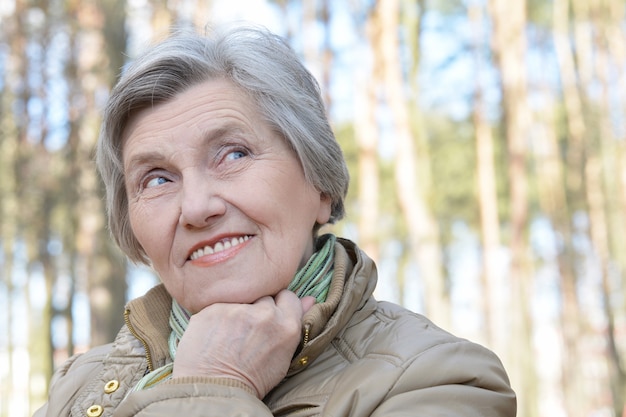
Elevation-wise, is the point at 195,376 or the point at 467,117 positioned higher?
the point at 467,117

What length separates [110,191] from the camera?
253cm

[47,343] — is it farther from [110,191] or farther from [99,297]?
[110,191]

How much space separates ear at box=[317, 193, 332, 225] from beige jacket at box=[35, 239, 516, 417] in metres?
0.10

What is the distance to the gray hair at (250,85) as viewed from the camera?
2162 mm

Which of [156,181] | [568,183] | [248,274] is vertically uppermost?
[156,181]

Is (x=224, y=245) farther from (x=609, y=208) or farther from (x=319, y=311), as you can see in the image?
(x=609, y=208)

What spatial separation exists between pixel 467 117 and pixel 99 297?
13.2 meters

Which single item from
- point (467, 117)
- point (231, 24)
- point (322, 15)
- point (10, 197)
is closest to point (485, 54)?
point (467, 117)

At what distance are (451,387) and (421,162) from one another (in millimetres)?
13432

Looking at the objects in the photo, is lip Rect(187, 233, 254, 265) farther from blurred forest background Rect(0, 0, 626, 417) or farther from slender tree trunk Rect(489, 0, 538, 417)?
slender tree trunk Rect(489, 0, 538, 417)

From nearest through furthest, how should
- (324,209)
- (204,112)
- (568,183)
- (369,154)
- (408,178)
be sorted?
(204,112) → (324,209) → (408,178) → (369,154) → (568,183)

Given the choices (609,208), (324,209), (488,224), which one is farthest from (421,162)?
(324,209)

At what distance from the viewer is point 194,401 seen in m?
1.73

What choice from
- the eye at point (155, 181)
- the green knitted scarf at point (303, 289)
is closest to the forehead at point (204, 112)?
the eye at point (155, 181)
